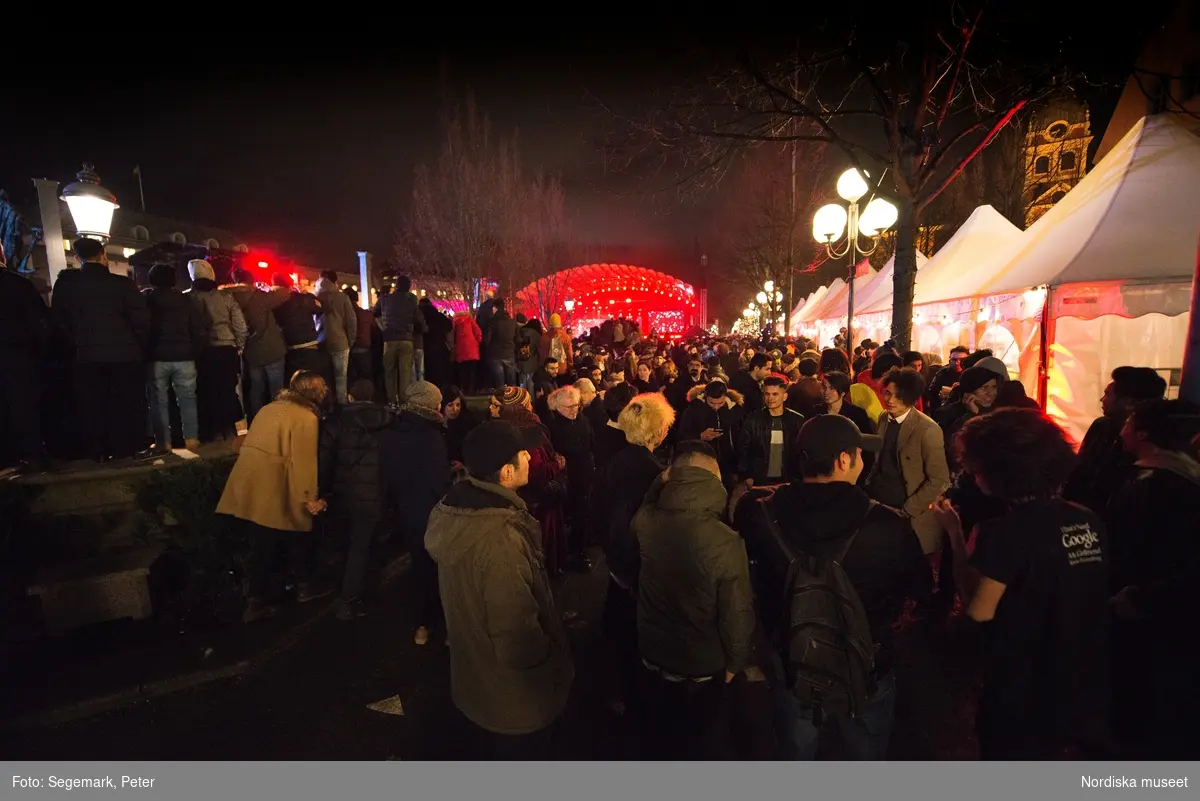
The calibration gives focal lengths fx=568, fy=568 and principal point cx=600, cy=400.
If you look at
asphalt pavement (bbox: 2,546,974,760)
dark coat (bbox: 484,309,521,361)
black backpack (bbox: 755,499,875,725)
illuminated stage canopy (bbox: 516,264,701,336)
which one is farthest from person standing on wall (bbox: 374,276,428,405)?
illuminated stage canopy (bbox: 516,264,701,336)

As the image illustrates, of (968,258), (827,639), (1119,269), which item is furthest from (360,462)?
(968,258)

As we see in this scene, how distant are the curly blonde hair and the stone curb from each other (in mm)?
3095

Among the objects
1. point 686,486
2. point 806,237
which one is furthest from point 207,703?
point 806,237

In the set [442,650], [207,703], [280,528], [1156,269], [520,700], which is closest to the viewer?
[520,700]

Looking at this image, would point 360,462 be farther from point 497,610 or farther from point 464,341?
point 464,341

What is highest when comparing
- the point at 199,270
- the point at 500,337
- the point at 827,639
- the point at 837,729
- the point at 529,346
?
the point at 199,270

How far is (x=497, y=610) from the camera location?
2.24 meters

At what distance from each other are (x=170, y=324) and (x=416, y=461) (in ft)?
10.7

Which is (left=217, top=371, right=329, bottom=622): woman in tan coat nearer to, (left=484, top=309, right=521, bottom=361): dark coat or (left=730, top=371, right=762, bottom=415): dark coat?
(left=730, top=371, right=762, bottom=415): dark coat

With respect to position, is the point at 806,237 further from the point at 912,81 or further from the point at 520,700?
the point at 520,700

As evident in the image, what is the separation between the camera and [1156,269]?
7270 mm

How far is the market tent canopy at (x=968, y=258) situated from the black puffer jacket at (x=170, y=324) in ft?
40.3

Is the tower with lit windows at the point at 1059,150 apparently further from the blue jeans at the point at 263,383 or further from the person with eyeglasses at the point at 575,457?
the blue jeans at the point at 263,383

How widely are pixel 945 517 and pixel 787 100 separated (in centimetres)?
827
